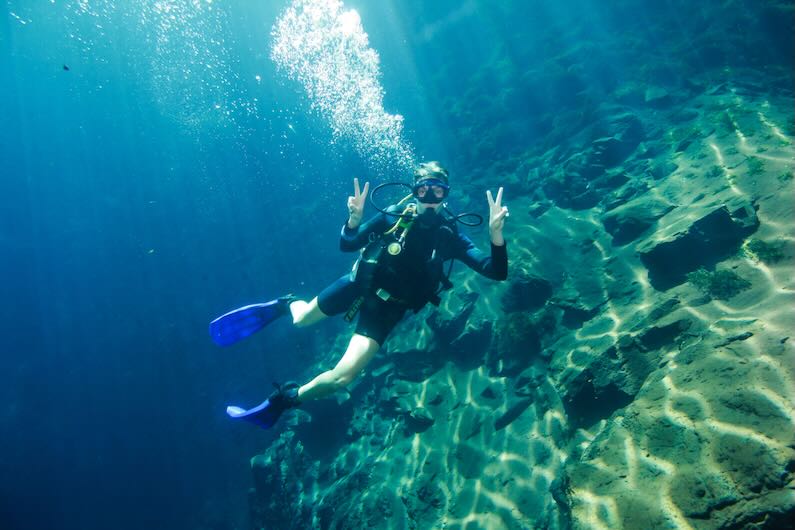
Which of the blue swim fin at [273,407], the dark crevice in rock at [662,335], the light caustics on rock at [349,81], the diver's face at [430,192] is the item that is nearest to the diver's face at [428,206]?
the diver's face at [430,192]

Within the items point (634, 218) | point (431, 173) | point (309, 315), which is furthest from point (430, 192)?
point (634, 218)

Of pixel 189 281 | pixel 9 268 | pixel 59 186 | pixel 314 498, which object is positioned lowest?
pixel 314 498

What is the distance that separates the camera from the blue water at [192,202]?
63.2 ft

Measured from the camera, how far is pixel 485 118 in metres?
22.6

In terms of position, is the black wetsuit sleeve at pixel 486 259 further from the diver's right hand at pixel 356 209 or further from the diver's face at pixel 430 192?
the diver's right hand at pixel 356 209

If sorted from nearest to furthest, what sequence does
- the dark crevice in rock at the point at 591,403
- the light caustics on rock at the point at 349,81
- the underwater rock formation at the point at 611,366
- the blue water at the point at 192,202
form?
1. the underwater rock formation at the point at 611,366
2. the dark crevice in rock at the point at 591,403
3. the blue water at the point at 192,202
4. the light caustics on rock at the point at 349,81

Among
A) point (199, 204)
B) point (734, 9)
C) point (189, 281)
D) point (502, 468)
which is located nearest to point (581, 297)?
point (502, 468)

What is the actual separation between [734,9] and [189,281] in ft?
108

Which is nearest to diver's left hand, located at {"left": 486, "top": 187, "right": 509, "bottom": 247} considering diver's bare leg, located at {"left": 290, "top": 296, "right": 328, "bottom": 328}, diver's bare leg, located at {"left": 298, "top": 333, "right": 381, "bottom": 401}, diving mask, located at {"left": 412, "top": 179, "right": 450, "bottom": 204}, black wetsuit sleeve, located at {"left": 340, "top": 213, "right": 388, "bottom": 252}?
diving mask, located at {"left": 412, "top": 179, "right": 450, "bottom": 204}

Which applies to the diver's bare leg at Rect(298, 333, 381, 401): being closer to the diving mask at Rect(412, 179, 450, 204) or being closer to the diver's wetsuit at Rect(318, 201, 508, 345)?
the diver's wetsuit at Rect(318, 201, 508, 345)

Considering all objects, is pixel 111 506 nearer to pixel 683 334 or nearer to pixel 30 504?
pixel 30 504

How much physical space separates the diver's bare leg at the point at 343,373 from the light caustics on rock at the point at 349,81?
19.9 m

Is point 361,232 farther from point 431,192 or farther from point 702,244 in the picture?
point 702,244


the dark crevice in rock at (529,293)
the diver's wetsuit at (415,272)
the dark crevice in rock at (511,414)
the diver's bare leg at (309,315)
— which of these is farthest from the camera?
the dark crevice in rock at (529,293)
